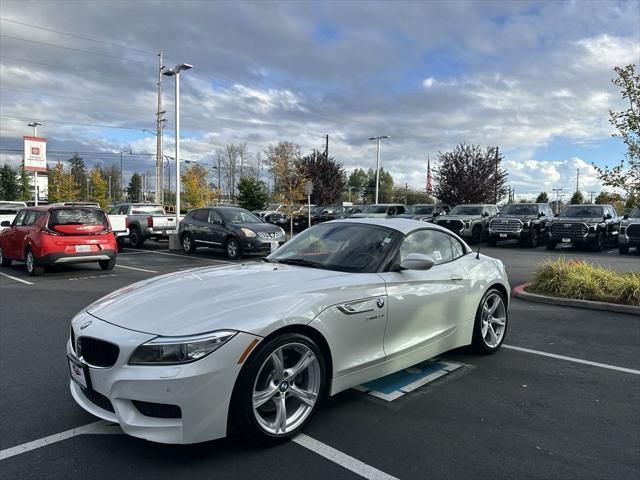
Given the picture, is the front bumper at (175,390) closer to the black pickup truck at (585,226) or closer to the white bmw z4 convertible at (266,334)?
the white bmw z4 convertible at (266,334)

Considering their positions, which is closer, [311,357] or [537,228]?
[311,357]

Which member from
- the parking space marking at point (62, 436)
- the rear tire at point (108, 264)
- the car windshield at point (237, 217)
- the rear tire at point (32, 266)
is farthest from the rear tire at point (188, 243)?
the parking space marking at point (62, 436)

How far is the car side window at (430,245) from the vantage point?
174 inches

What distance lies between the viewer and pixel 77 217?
37.3 ft

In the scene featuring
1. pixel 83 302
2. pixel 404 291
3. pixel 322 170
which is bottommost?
pixel 83 302

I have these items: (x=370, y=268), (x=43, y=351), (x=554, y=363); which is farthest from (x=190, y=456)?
(x=554, y=363)

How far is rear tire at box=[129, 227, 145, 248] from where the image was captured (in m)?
19.2

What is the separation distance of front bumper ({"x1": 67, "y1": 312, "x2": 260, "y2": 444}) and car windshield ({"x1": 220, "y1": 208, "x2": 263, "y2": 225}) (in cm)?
1279

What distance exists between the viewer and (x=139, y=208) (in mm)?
20172

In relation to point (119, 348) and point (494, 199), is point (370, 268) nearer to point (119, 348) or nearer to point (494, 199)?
point (119, 348)

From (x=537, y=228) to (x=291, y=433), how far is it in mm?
20981

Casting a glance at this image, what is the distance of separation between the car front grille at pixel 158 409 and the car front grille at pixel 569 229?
19.9m

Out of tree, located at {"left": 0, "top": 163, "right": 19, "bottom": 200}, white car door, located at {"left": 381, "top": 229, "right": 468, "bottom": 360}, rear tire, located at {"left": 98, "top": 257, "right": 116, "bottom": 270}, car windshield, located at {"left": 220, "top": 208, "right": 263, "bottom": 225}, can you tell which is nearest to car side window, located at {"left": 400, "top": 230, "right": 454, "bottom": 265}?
white car door, located at {"left": 381, "top": 229, "right": 468, "bottom": 360}

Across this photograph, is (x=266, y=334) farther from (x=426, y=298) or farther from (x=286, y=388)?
(x=426, y=298)
